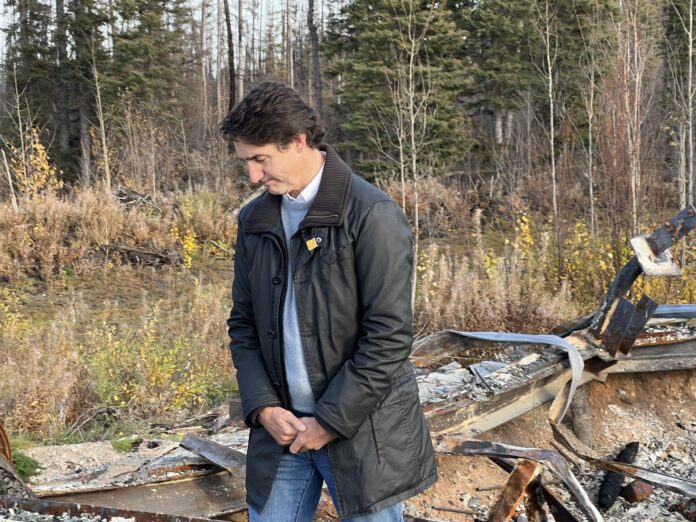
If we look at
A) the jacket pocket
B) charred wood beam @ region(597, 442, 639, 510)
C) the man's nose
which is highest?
the man's nose

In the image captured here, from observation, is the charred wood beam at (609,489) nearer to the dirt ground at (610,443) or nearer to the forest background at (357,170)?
the dirt ground at (610,443)

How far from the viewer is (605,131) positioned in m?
9.49

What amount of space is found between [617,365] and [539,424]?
0.64m

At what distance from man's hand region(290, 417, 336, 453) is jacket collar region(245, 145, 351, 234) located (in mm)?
592

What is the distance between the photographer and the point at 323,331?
217cm

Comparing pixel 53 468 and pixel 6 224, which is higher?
pixel 6 224

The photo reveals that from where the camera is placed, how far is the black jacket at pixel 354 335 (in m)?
2.12

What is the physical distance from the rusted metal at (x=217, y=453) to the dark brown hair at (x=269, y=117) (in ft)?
5.49

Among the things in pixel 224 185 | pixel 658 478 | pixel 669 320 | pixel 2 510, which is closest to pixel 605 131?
pixel 669 320

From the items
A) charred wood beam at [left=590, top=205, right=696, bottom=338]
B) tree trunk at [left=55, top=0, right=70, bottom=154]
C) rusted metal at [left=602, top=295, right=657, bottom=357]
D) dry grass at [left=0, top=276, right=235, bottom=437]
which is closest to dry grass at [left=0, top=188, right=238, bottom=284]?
dry grass at [left=0, top=276, right=235, bottom=437]

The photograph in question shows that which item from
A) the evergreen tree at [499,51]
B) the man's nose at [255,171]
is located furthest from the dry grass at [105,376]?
the evergreen tree at [499,51]

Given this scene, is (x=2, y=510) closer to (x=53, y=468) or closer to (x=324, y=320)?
(x=324, y=320)

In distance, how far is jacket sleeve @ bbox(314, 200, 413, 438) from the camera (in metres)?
2.09

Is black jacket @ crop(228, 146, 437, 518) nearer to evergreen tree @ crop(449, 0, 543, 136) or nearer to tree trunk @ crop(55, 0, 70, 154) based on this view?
evergreen tree @ crop(449, 0, 543, 136)
